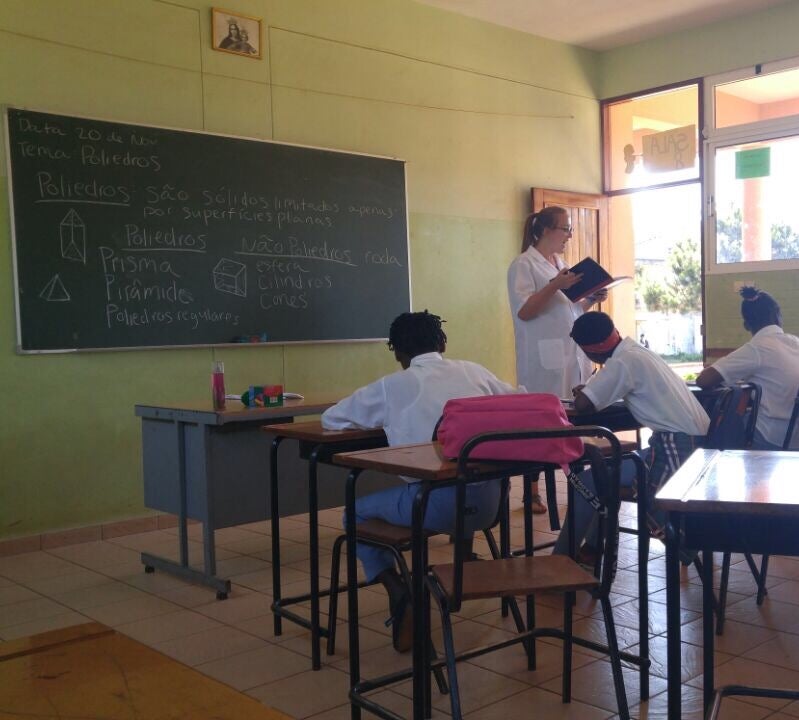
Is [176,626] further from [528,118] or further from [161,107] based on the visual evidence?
[528,118]

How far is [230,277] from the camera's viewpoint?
16.2 feet

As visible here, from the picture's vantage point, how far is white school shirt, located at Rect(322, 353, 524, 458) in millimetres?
2666

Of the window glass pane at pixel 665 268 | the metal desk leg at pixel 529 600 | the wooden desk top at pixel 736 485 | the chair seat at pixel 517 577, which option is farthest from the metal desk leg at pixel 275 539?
the window glass pane at pixel 665 268

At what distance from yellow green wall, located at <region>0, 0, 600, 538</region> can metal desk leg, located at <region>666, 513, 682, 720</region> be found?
3.46 meters

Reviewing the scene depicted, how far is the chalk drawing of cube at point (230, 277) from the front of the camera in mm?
4883

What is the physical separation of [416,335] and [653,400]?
35.6 inches

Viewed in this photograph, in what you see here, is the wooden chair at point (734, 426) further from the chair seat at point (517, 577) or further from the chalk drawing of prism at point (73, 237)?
the chalk drawing of prism at point (73, 237)

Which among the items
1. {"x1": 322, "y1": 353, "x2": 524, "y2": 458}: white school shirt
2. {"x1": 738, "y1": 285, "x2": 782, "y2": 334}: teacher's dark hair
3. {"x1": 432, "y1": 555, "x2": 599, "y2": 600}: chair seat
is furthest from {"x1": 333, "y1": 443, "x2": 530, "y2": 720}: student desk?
{"x1": 738, "y1": 285, "x2": 782, "y2": 334}: teacher's dark hair

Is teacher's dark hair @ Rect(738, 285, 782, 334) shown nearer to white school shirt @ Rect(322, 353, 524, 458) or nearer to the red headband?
the red headband

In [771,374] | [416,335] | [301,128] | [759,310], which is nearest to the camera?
[416,335]

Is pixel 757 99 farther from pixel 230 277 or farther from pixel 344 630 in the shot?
pixel 344 630

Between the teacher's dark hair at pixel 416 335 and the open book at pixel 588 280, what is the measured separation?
5.40ft

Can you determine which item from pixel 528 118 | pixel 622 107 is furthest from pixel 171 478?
pixel 622 107

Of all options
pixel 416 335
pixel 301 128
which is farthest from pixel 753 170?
pixel 416 335
